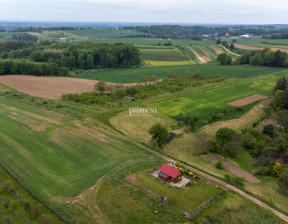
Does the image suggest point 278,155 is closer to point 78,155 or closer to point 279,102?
point 279,102

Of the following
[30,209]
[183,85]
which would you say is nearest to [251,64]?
[183,85]

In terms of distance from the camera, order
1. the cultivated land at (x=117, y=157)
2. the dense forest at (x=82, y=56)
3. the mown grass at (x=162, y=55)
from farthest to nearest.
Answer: the mown grass at (x=162, y=55), the dense forest at (x=82, y=56), the cultivated land at (x=117, y=157)

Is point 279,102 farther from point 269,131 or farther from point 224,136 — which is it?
point 224,136

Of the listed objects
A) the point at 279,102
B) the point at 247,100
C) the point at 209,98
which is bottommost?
the point at 247,100

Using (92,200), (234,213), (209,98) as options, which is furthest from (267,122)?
(92,200)

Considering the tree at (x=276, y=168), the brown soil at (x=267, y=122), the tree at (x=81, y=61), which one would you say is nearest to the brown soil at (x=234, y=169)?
the tree at (x=276, y=168)

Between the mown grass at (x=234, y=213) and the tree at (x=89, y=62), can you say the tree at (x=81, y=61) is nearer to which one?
the tree at (x=89, y=62)

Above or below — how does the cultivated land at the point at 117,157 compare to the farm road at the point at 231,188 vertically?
above
